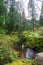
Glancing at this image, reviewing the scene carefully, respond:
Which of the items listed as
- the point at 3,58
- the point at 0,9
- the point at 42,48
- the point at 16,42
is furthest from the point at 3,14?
the point at 16,42

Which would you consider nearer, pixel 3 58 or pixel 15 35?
pixel 3 58

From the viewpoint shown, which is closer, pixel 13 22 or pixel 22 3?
pixel 13 22

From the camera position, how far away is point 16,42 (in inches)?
889

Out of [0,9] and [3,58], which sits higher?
[0,9]

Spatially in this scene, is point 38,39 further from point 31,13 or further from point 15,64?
point 31,13

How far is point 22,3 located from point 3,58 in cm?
4008

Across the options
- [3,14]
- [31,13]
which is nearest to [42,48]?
[3,14]

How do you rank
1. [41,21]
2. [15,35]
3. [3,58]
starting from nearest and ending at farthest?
[3,58] → [15,35] → [41,21]

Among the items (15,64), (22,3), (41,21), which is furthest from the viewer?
(22,3)

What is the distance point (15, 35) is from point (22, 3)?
24.8m

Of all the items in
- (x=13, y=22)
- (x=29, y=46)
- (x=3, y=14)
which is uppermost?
(x=3, y=14)

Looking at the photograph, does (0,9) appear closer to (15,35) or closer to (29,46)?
(29,46)

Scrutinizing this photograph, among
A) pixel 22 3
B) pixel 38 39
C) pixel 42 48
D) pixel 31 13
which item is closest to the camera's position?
pixel 42 48

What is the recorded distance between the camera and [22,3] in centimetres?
4919
